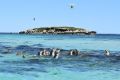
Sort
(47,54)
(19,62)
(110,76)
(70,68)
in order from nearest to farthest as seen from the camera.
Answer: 1. (110,76)
2. (70,68)
3. (19,62)
4. (47,54)

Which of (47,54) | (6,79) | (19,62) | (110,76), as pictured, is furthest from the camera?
(47,54)

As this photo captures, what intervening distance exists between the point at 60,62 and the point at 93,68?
6598 millimetres

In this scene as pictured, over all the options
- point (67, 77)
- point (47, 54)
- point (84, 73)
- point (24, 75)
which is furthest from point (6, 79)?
point (47, 54)

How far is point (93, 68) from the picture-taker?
44.6 metres

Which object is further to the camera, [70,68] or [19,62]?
[19,62]

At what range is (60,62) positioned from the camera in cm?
5016

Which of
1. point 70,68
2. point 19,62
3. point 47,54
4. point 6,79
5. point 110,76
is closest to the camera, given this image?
point 6,79

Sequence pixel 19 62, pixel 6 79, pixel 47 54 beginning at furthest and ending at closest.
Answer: pixel 47 54, pixel 19 62, pixel 6 79

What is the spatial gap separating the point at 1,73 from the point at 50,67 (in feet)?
23.7

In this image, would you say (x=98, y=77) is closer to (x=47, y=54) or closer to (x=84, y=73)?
(x=84, y=73)

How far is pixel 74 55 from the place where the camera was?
202ft

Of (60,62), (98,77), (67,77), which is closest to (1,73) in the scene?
(67,77)

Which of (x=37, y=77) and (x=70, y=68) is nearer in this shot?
(x=37, y=77)

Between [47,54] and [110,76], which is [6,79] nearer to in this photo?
[110,76]
